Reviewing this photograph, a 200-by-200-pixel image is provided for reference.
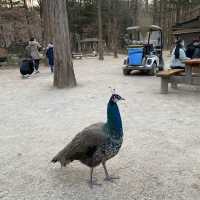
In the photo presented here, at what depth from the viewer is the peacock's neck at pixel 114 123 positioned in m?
3.66

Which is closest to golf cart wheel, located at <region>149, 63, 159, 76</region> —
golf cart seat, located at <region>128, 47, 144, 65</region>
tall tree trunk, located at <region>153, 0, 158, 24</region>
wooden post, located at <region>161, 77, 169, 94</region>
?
golf cart seat, located at <region>128, 47, 144, 65</region>

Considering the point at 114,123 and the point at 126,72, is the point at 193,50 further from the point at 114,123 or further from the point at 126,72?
the point at 114,123

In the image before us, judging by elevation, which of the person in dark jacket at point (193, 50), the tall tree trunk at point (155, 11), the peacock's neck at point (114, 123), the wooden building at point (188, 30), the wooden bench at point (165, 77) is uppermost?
the tall tree trunk at point (155, 11)

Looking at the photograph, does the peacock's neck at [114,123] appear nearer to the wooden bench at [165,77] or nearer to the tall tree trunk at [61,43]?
the wooden bench at [165,77]

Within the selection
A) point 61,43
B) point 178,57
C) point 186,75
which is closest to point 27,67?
point 61,43

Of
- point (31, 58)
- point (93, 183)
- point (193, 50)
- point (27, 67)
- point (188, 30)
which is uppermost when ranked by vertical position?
point (188, 30)

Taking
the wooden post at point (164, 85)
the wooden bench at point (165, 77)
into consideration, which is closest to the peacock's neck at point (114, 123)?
the wooden bench at point (165, 77)

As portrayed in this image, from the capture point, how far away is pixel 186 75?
909 cm

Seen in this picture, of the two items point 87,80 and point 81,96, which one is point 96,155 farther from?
point 87,80

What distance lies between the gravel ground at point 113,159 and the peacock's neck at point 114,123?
2.25ft

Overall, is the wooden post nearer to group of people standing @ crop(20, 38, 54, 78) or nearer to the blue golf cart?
the blue golf cart

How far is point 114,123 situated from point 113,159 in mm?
1161

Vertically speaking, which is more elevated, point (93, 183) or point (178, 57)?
point (178, 57)

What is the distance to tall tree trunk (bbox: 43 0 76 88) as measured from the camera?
10.8m
